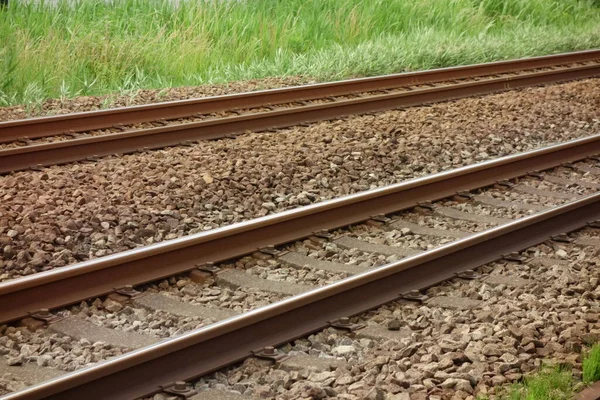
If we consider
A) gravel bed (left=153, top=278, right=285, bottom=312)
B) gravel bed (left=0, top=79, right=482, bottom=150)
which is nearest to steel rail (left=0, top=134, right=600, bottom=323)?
gravel bed (left=153, top=278, right=285, bottom=312)

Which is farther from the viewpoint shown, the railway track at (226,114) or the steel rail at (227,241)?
the railway track at (226,114)

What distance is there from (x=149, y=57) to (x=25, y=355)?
869 centimetres

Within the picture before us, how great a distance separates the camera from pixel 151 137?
9016 mm

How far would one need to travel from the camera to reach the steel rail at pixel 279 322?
→ 167 inches

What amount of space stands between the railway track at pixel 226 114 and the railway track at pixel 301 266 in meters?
2.62

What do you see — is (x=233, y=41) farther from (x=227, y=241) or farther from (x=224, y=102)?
(x=227, y=241)

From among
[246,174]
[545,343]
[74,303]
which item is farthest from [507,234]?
[74,303]

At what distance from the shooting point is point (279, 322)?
5.07 metres

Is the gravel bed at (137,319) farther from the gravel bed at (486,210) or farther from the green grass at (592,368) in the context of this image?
the gravel bed at (486,210)

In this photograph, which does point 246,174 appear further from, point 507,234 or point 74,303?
point 74,303

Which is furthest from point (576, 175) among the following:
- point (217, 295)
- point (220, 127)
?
point (217, 295)

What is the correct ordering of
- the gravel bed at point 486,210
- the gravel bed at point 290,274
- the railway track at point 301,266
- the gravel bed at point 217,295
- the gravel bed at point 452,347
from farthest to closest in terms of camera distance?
1. the gravel bed at point 486,210
2. the gravel bed at point 290,274
3. the gravel bed at point 217,295
4. the railway track at point 301,266
5. the gravel bed at point 452,347

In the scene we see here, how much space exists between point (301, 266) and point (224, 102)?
4.76m

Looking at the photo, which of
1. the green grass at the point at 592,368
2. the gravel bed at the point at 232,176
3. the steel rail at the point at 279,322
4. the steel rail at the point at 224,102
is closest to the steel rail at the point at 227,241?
the gravel bed at the point at 232,176
